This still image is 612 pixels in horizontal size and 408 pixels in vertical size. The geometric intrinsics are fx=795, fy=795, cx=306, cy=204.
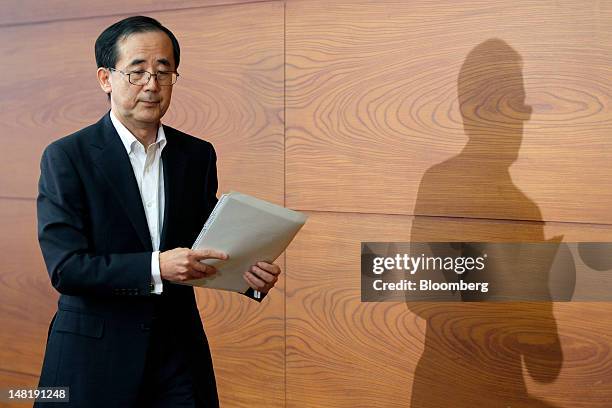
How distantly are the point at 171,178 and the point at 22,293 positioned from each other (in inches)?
67.6

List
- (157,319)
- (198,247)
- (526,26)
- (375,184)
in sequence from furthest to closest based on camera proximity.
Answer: (375,184)
(526,26)
(157,319)
(198,247)

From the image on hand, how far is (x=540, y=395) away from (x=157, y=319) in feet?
4.49

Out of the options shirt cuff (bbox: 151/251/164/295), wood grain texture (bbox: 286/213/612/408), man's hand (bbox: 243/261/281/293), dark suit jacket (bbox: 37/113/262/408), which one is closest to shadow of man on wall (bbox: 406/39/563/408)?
wood grain texture (bbox: 286/213/612/408)

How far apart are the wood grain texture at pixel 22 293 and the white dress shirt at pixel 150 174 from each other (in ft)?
5.04

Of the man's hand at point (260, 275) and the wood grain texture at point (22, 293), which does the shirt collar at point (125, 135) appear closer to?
the man's hand at point (260, 275)

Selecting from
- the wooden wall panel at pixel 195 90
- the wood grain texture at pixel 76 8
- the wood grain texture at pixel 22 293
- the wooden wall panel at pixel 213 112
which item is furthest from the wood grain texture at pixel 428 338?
the wood grain texture at pixel 22 293

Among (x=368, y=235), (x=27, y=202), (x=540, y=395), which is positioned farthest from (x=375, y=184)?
(x=27, y=202)

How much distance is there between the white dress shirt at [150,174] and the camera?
2047mm

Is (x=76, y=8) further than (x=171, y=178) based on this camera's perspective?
Yes

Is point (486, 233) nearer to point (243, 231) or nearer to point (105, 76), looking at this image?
point (243, 231)

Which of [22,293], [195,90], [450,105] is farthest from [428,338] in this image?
[22,293]

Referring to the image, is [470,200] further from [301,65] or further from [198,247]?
[198,247]

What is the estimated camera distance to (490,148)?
2662 millimetres

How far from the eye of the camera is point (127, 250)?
1999mm
